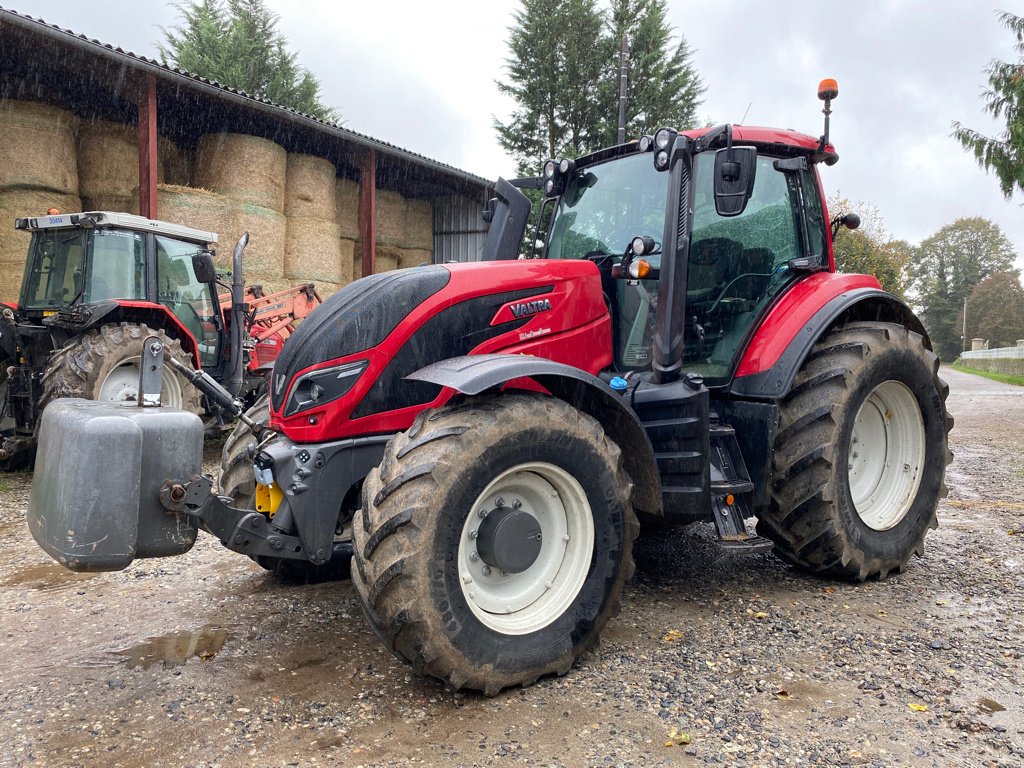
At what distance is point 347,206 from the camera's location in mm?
13703

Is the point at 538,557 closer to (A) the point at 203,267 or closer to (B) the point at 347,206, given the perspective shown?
(A) the point at 203,267

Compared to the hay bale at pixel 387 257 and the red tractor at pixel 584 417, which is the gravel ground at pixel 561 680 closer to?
the red tractor at pixel 584 417

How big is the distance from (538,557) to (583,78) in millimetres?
23076

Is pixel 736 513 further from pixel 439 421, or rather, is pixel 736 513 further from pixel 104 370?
pixel 104 370

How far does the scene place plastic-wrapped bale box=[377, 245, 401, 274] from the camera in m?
14.5

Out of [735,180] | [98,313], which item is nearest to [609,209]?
[735,180]

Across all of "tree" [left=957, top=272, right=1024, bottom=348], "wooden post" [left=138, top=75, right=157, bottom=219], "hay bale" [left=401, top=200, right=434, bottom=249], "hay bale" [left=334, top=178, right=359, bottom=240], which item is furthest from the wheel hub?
"tree" [left=957, top=272, right=1024, bottom=348]

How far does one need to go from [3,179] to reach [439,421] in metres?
8.54

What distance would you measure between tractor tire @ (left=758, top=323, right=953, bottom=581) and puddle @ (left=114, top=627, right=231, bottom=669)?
250 centimetres

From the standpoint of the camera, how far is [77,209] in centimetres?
959

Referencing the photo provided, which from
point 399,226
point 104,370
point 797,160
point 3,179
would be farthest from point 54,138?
point 797,160

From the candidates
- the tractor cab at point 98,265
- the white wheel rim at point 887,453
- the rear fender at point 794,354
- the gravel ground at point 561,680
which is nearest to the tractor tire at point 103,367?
the tractor cab at point 98,265

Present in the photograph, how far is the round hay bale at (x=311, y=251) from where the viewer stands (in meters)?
11.6

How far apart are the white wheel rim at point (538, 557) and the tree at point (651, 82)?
21319 mm
